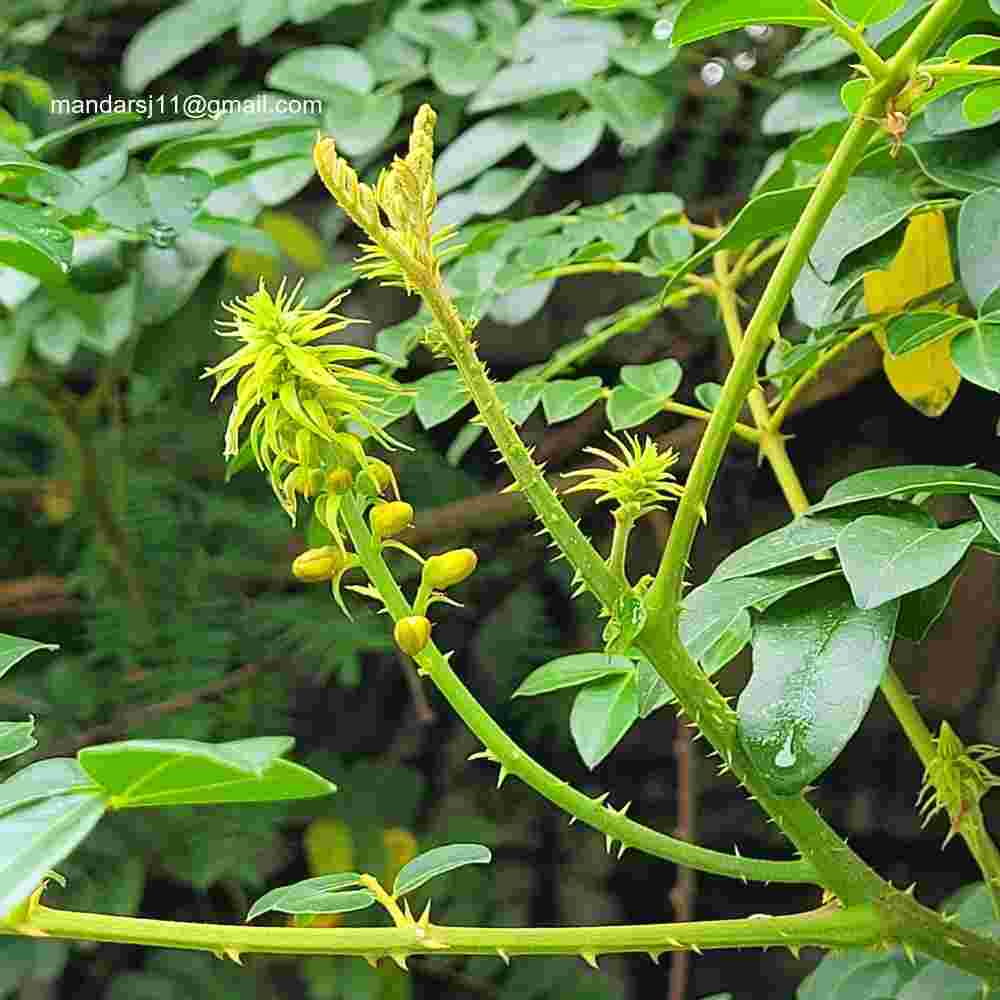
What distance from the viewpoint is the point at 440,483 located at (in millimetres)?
1118

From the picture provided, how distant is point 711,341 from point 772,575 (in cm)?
70

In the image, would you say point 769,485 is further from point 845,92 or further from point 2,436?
point 845,92

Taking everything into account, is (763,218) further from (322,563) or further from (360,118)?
(360,118)

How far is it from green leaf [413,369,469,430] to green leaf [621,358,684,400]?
0.23 feet

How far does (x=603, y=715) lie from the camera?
0.43 metres

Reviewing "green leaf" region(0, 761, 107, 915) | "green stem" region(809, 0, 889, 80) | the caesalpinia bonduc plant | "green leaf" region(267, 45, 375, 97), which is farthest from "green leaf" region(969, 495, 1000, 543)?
"green leaf" region(267, 45, 375, 97)

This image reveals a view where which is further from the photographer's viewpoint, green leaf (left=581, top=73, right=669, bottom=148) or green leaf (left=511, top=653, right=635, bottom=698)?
green leaf (left=581, top=73, right=669, bottom=148)

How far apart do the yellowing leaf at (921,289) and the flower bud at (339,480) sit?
24 centimetres

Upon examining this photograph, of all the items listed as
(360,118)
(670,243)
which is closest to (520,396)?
(670,243)

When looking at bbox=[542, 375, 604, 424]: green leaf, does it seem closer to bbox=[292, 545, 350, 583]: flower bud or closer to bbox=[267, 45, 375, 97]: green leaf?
bbox=[292, 545, 350, 583]: flower bud

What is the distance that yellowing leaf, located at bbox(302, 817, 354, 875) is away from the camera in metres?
1.04

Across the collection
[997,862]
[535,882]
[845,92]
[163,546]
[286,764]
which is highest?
[845,92]

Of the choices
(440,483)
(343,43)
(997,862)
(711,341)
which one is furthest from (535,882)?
(997,862)

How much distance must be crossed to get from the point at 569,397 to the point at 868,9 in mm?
200
